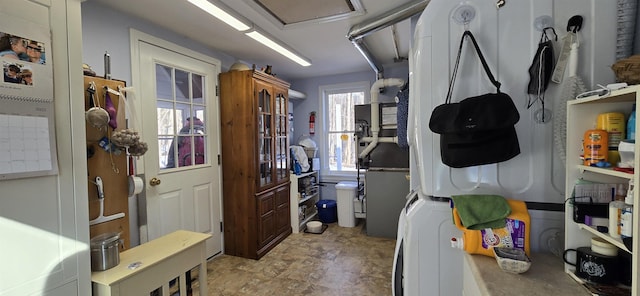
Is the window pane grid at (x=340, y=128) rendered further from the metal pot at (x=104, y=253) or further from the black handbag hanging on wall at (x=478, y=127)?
the metal pot at (x=104, y=253)

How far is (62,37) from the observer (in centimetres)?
126

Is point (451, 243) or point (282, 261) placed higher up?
point (451, 243)

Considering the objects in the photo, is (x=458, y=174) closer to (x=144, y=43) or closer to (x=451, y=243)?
(x=451, y=243)

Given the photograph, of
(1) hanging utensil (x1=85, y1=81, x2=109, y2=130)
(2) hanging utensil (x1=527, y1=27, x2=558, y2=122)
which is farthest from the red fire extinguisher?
(2) hanging utensil (x1=527, y1=27, x2=558, y2=122)

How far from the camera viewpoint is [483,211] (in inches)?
44.3

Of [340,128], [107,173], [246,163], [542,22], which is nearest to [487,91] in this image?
[542,22]

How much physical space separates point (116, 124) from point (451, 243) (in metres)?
2.06

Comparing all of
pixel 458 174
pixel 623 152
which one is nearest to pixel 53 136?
pixel 458 174

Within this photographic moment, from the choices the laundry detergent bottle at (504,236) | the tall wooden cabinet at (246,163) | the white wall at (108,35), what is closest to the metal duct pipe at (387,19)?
the tall wooden cabinet at (246,163)

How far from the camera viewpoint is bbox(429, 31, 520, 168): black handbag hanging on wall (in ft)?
3.58

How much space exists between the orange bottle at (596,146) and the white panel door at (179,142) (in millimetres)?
2869

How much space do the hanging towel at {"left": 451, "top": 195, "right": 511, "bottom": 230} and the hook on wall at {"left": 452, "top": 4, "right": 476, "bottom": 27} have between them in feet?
2.54

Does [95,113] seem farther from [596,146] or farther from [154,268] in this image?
[596,146]

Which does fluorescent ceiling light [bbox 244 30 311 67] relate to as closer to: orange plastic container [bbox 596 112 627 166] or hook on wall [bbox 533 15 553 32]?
hook on wall [bbox 533 15 553 32]
